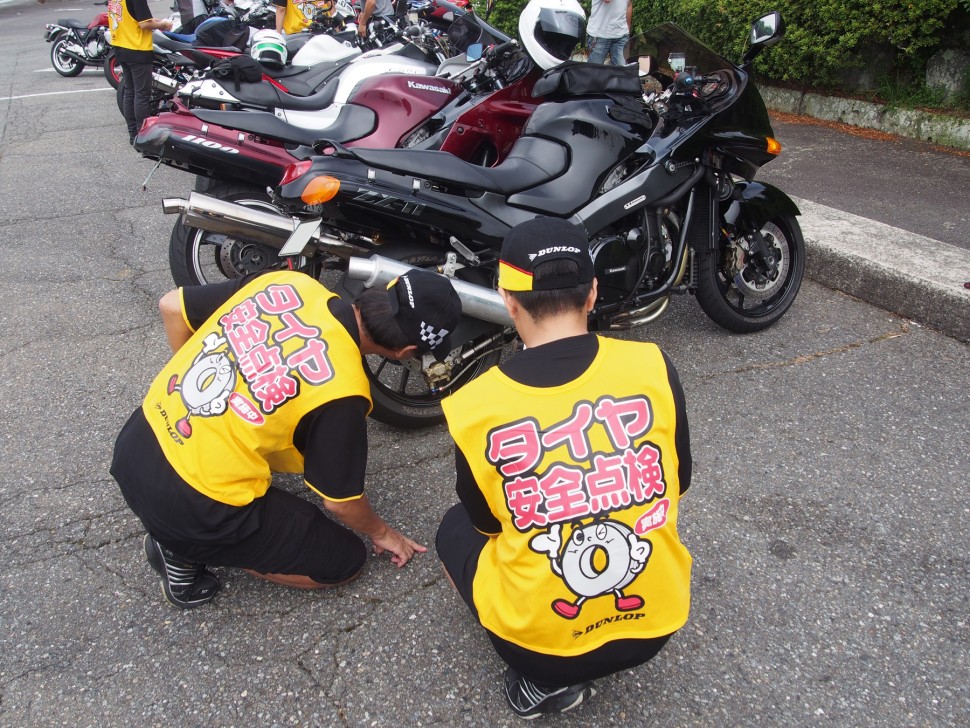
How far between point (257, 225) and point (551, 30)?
1782 millimetres

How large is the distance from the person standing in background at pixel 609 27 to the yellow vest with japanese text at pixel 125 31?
13.6 feet

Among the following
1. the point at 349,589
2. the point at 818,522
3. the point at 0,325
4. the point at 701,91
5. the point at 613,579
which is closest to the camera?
the point at 613,579

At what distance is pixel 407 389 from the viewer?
335cm

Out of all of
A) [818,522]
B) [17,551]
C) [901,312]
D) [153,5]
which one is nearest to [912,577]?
[818,522]

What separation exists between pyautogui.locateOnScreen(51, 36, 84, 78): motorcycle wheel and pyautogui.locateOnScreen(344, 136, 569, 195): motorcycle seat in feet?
36.0

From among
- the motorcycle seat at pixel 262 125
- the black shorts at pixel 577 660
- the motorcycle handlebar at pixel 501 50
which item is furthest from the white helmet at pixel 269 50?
the black shorts at pixel 577 660

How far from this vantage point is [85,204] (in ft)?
19.8

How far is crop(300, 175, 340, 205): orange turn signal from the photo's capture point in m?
2.75

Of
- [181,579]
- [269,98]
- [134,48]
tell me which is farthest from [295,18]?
[181,579]

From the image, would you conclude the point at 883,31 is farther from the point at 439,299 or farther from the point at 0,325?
the point at 0,325

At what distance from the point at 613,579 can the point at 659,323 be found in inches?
102

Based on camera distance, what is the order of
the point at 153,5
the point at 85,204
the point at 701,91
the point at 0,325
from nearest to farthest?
1. the point at 701,91
2. the point at 0,325
3. the point at 85,204
4. the point at 153,5

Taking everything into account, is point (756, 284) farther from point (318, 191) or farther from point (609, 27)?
point (609, 27)

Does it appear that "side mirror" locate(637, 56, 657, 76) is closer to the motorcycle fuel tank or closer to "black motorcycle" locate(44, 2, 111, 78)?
the motorcycle fuel tank
